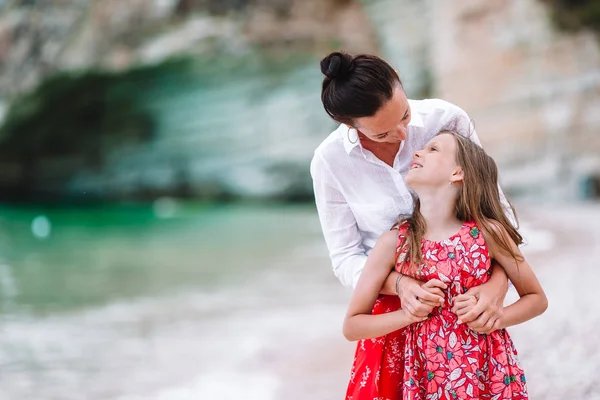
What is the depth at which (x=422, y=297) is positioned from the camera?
1.52 metres

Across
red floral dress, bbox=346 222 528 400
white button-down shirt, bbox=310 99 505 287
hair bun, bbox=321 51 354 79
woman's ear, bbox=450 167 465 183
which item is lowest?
red floral dress, bbox=346 222 528 400

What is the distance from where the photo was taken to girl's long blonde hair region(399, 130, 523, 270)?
62.9 inches

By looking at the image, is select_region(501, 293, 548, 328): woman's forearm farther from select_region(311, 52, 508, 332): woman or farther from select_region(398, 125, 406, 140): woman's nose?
select_region(398, 125, 406, 140): woman's nose

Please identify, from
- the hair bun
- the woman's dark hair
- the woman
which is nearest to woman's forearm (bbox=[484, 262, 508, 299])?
the woman

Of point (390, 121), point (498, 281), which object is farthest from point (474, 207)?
point (390, 121)

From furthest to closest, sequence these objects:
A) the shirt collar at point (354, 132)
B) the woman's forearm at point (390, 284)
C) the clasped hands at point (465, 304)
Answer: the shirt collar at point (354, 132)
the woman's forearm at point (390, 284)
the clasped hands at point (465, 304)

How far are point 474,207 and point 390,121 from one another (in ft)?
0.97

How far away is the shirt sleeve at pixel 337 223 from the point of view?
183cm

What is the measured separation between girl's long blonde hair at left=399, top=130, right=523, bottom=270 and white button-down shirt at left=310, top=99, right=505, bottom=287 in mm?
99

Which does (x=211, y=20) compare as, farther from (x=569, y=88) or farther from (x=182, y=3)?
(x=569, y=88)

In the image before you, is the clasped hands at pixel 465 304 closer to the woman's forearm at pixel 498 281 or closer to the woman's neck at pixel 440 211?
the woman's forearm at pixel 498 281

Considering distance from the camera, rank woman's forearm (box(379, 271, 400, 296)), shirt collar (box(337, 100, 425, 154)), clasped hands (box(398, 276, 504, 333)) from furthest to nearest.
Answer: shirt collar (box(337, 100, 425, 154)) < woman's forearm (box(379, 271, 400, 296)) < clasped hands (box(398, 276, 504, 333))

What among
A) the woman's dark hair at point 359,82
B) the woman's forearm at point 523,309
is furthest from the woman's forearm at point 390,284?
the woman's dark hair at point 359,82

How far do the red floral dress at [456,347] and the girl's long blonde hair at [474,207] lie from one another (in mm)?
23
